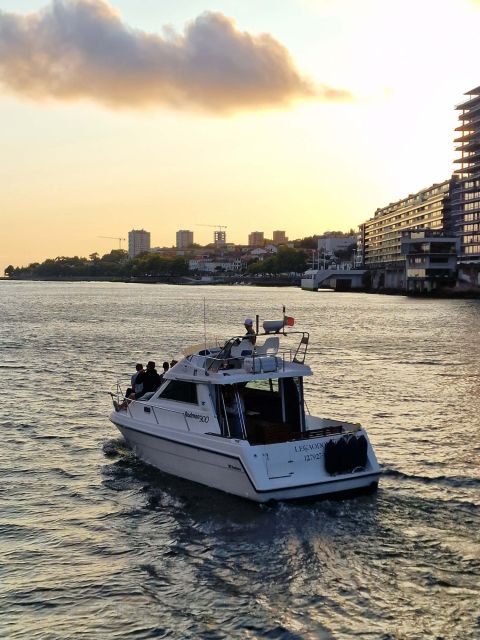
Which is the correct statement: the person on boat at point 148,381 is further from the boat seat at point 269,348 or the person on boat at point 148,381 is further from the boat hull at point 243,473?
the boat seat at point 269,348

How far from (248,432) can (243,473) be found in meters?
1.86

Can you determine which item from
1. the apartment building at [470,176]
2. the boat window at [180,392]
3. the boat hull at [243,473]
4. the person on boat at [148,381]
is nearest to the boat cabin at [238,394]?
the boat window at [180,392]

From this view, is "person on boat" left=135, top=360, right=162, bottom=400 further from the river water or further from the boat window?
the boat window

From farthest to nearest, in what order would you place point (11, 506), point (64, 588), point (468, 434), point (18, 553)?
point (468, 434)
point (11, 506)
point (18, 553)
point (64, 588)

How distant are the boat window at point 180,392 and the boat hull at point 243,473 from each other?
31.3 inches

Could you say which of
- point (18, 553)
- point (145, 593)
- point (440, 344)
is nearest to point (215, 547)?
point (145, 593)

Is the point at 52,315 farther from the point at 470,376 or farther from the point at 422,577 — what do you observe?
the point at 422,577

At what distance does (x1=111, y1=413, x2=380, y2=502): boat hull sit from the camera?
1495 centimetres

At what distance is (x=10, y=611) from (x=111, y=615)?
155 cm

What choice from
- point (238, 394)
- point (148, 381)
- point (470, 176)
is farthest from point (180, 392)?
point (470, 176)

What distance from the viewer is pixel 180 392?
1752 cm

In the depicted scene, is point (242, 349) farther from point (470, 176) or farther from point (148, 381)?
point (470, 176)

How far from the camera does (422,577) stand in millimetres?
12352

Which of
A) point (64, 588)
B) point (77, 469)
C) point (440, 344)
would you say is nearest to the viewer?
point (64, 588)
